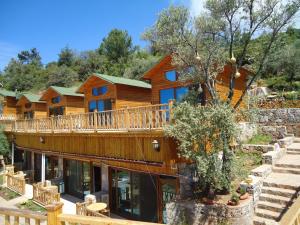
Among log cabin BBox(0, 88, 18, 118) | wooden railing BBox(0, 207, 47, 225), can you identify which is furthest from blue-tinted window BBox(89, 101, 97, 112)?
log cabin BBox(0, 88, 18, 118)

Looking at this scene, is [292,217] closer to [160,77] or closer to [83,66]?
[160,77]

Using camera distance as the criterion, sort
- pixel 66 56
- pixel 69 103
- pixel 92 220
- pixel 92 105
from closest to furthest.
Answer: pixel 92 220 < pixel 92 105 < pixel 69 103 < pixel 66 56

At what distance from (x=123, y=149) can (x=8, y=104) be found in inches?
1301

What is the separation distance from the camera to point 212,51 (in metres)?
11.9

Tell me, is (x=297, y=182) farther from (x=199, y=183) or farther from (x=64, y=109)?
(x=64, y=109)

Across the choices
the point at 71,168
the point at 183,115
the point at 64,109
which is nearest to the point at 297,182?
the point at 183,115

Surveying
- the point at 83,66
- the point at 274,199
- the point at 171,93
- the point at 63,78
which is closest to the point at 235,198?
the point at 274,199

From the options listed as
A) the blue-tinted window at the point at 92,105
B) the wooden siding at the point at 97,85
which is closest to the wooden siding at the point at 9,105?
the wooden siding at the point at 97,85

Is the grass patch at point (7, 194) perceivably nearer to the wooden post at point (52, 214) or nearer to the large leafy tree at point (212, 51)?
the large leafy tree at point (212, 51)

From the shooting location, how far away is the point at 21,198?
20719 millimetres

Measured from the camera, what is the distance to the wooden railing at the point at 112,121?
11202mm

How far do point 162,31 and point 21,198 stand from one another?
17022 millimetres

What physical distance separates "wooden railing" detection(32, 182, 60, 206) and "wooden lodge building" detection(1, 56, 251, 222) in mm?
2456

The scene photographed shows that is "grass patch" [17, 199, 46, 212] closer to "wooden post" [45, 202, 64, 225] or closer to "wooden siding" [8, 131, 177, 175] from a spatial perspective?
"wooden siding" [8, 131, 177, 175]
